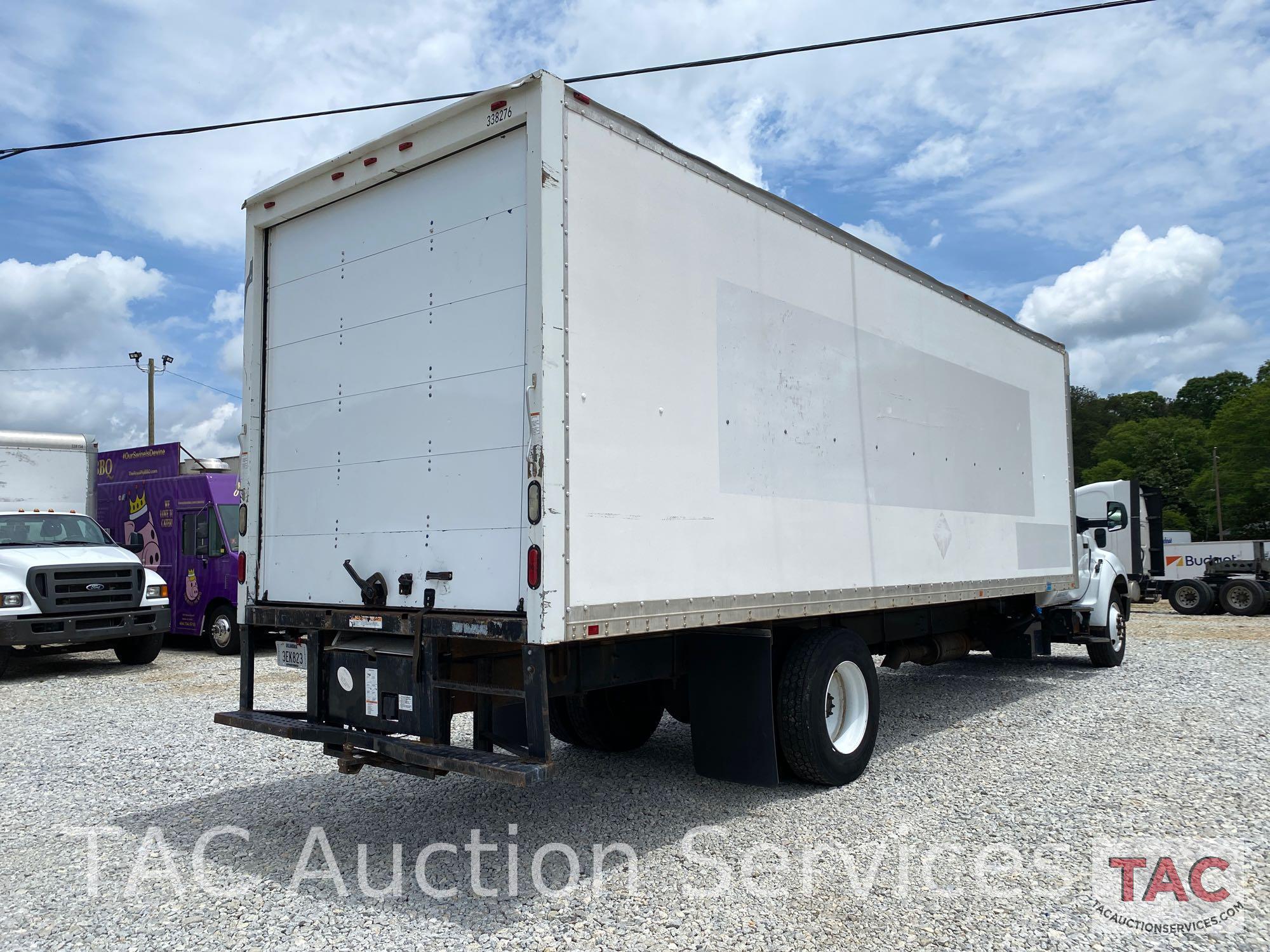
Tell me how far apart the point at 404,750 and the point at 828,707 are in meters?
2.89

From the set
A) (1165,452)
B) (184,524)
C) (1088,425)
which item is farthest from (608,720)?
(1088,425)

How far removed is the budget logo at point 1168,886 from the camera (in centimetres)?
393

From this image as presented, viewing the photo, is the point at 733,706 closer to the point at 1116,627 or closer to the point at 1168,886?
the point at 1168,886

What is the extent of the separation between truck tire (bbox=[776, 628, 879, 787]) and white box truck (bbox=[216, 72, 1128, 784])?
2 cm

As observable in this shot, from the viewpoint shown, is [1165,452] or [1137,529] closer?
[1137,529]

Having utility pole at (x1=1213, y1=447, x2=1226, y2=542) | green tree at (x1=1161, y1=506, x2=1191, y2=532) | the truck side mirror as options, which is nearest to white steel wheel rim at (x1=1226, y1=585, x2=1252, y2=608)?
the truck side mirror

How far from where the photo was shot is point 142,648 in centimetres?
1282

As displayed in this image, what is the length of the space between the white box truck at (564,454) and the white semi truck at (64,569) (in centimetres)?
725

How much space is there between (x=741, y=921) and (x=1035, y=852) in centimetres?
174

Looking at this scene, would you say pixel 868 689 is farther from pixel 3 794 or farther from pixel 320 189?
pixel 3 794

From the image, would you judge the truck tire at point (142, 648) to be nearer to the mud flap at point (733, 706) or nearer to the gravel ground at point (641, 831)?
the gravel ground at point (641, 831)

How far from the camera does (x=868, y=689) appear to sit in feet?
21.4

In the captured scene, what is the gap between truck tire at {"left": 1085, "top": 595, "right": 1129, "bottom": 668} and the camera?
37.6ft

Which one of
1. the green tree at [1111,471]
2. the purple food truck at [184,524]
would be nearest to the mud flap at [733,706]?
the purple food truck at [184,524]
